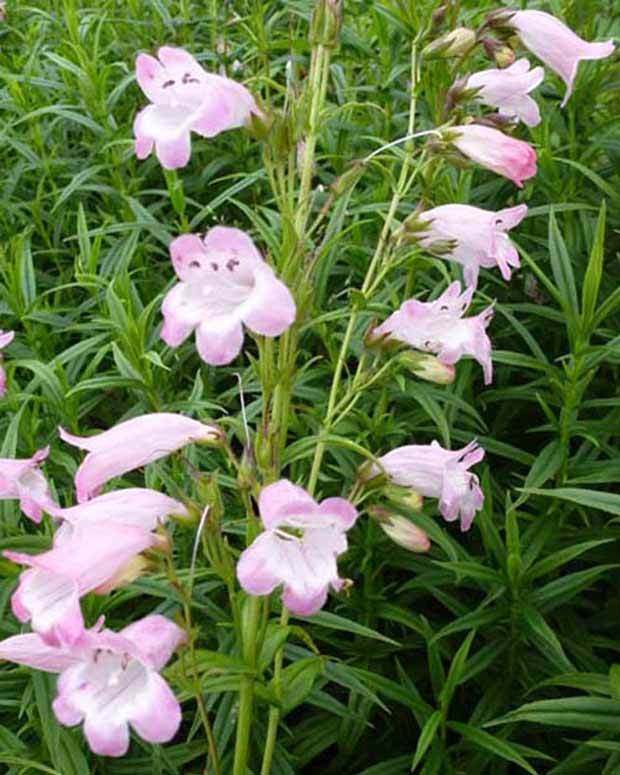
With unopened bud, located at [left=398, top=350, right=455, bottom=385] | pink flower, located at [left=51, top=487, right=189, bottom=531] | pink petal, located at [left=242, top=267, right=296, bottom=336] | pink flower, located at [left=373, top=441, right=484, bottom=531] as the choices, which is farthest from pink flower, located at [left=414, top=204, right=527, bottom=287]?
pink flower, located at [left=51, top=487, right=189, bottom=531]

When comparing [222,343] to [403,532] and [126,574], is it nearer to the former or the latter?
[126,574]

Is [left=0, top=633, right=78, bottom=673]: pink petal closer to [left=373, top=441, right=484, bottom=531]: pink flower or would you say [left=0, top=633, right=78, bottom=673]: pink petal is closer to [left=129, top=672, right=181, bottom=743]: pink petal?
[left=129, top=672, right=181, bottom=743]: pink petal

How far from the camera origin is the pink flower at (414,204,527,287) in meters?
1.90

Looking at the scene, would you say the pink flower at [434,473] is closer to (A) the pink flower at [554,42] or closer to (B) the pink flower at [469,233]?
(B) the pink flower at [469,233]

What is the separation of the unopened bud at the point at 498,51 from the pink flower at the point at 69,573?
1234 mm

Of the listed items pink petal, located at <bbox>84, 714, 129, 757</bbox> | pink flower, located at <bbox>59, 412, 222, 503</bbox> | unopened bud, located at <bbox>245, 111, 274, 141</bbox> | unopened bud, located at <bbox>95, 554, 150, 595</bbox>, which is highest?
unopened bud, located at <bbox>245, 111, 274, 141</bbox>

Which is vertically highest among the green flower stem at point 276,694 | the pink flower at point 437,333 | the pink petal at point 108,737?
the pink flower at point 437,333

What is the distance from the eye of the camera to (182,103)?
163 centimetres

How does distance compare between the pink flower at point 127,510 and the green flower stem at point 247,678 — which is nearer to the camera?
the pink flower at point 127,510

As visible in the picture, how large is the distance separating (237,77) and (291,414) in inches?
87.7

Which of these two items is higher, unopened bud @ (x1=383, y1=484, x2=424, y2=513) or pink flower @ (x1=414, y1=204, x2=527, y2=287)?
pink flower @ (x1=414, y1=204, x2=527, y2=287)

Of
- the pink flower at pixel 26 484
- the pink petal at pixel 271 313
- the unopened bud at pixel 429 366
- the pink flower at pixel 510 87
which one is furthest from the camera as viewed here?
the pink flower at pixel 510 87

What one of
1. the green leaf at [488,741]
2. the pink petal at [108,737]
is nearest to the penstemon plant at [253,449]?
the pink petal at [108,737]

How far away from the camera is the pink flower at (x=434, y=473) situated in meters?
1.76
